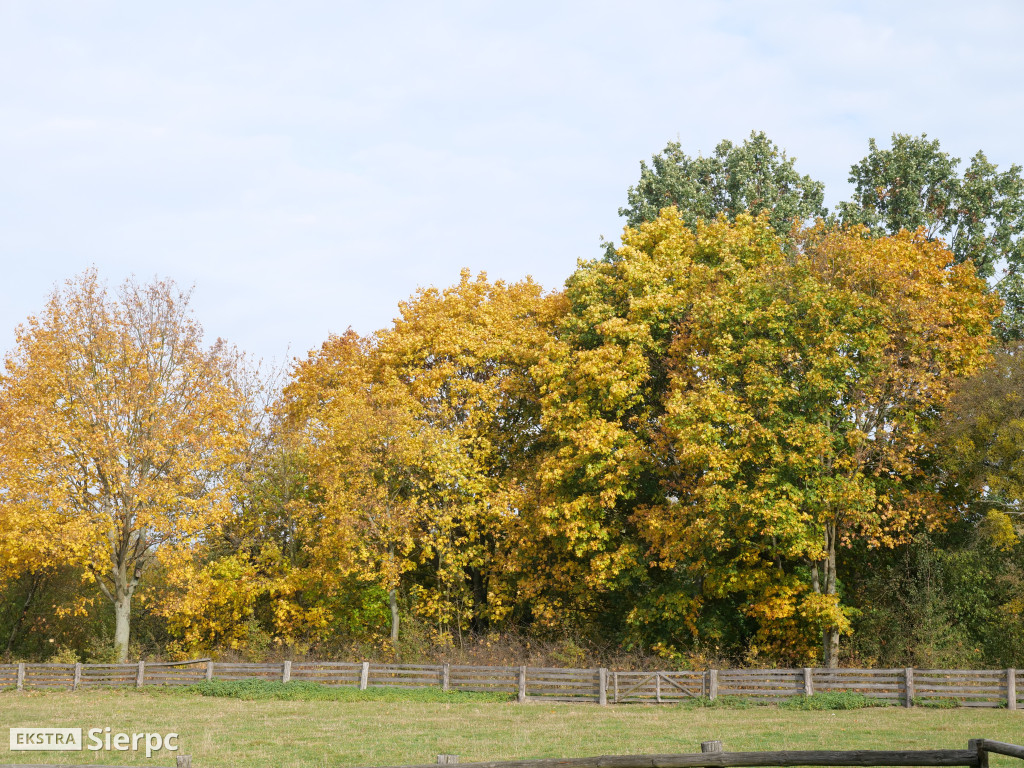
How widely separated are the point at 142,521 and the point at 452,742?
63.3 ft

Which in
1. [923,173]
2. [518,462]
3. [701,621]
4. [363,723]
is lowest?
[363,723]

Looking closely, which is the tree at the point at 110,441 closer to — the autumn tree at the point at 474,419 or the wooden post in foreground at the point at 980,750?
the autumn tree at the point at 474,419

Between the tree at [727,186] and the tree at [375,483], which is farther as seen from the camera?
the tree at [727,186]

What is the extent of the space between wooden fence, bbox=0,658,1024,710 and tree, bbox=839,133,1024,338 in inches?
653

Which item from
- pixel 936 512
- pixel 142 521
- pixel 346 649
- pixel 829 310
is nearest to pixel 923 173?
pixel 829 310

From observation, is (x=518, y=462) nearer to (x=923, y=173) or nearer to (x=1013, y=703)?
(x=1013, y=703)

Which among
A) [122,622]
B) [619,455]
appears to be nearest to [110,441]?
[122,622]

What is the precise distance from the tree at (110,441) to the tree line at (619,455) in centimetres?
12

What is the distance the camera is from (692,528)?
2875cm

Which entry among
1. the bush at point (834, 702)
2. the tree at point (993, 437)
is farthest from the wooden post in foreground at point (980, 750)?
the tree at point (993, 437)

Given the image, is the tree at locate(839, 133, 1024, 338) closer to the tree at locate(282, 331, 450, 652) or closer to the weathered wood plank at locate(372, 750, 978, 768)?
the tree at locate(282, 331, 450, 652)

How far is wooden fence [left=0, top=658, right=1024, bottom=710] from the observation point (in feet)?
82.7

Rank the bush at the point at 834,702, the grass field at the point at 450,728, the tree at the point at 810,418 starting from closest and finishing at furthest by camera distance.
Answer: the grass field at the point at 450,728, the bush at the point at 834,702, the tree at the point at 810,418

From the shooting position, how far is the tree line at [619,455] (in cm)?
2845
